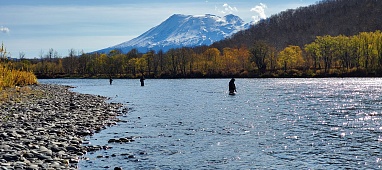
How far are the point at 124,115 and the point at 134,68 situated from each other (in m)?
152

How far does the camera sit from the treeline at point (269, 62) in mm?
127750

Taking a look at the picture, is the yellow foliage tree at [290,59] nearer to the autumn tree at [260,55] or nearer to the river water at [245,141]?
the autumn tree at [260,55]

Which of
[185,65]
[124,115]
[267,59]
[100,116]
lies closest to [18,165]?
[100,116]

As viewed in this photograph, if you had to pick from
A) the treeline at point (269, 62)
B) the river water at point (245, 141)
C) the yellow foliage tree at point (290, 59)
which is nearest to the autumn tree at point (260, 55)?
the treeline at point (269, 62)

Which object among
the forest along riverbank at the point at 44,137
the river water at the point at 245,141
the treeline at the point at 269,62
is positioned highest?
the treeline at the point at 269,62

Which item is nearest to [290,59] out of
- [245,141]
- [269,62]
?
[269,62]

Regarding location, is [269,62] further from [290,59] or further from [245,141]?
[245,141]

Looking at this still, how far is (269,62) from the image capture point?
6142 inches

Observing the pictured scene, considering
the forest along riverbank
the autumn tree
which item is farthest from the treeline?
the forest along riverbank

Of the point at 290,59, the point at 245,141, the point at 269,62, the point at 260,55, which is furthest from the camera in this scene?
the point at 269,62

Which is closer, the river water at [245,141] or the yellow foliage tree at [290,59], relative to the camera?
the river water at [245,141]

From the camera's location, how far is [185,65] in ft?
572

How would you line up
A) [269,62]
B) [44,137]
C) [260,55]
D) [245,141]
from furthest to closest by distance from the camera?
[269,62], [260,55], [245,141], [44,137]

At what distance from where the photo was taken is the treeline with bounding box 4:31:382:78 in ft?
419
